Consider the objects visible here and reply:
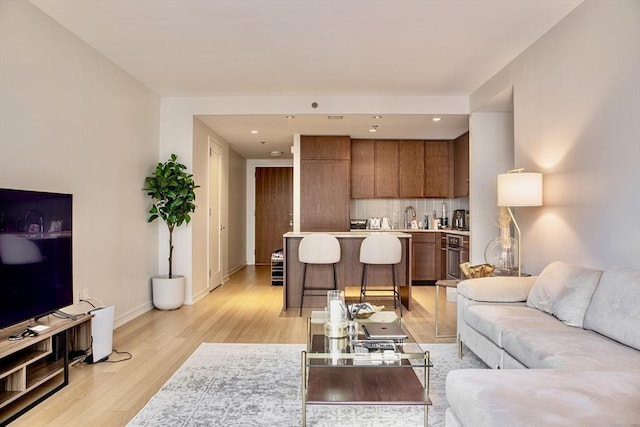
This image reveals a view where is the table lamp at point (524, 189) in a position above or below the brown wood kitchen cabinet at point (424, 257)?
above

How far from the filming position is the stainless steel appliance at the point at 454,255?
6127 millimetres

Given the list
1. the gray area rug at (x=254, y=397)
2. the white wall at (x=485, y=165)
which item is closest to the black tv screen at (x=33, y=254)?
the gray area rug at (x=254, y=397)

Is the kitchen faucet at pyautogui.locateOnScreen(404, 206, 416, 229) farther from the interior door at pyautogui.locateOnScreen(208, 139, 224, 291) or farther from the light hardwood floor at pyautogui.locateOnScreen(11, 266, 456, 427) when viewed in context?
the interior door at pyautogui.locateOnScreen(208, 139, 224, 291)

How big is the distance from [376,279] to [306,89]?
2.46 metres

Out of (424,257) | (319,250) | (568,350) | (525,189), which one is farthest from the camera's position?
(424,257)

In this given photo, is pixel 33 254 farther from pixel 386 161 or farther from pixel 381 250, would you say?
pixel 386 161

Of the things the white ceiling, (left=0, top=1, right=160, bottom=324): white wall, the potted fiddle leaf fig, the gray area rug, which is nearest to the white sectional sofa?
the gray area rug

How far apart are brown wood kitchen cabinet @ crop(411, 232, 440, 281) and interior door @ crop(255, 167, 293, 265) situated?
349 centimetres

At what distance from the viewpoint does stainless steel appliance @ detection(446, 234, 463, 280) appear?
6.13m

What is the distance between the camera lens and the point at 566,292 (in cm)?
265

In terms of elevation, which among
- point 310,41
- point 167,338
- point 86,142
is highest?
point 310,41

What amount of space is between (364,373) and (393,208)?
5.50 metres

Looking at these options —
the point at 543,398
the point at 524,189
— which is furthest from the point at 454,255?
the point at 543,398

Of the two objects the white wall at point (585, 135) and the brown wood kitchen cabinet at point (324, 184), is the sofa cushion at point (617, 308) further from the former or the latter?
the brown wood kitchen cabinet at point (324, 184)
